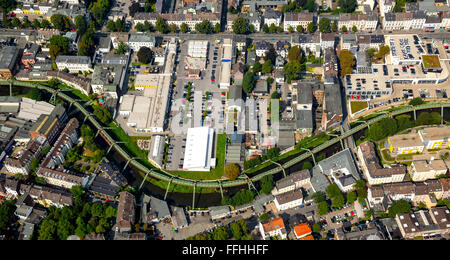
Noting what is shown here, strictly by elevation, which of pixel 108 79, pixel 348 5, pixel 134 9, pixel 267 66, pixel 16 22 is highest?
pixel 348 5

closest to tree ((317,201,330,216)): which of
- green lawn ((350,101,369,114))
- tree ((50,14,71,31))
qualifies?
green lawn ((350,101,369,114))

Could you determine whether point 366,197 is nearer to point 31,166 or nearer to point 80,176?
point 80,176

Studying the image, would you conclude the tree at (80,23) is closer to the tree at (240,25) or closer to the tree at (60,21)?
the tree at (60,21)

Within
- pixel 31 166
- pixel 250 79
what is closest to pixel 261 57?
pixel 250 79

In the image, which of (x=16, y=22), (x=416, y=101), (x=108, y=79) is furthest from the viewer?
(x=16, y=22)

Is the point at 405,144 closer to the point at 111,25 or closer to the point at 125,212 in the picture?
the point at 125,212

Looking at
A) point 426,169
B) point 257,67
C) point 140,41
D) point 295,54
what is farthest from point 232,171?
point 140,41
